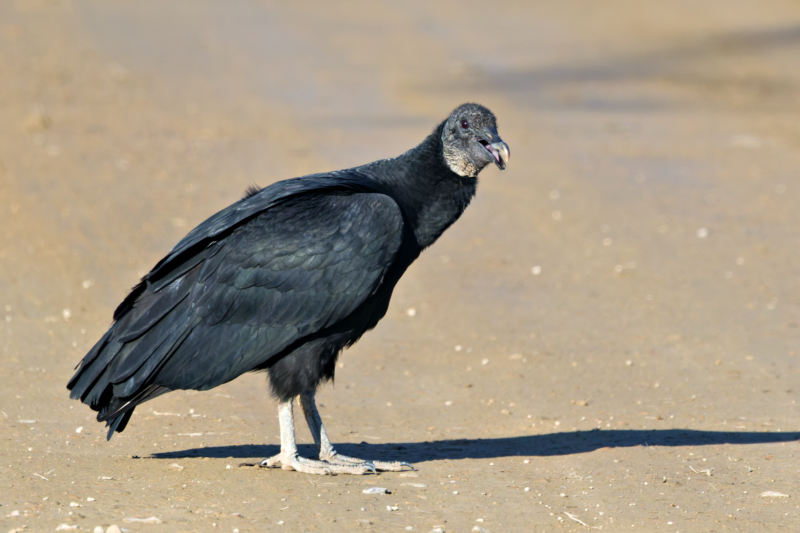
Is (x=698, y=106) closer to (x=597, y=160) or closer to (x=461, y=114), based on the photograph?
(x=597, y=160)

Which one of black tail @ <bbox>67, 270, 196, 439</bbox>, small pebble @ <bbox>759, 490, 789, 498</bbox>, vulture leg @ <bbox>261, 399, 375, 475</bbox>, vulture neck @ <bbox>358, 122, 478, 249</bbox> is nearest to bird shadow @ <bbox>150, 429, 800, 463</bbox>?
vulture leg @ <bbox>261, 399, 375, 475</bbox>

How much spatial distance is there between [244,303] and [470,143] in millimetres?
1467

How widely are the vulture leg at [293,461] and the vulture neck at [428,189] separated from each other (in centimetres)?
111

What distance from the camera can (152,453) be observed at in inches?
219

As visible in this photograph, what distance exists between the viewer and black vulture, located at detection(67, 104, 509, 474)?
16.6 feet

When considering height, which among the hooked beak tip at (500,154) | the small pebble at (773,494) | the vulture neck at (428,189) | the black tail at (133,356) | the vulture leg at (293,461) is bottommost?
the small pebble at (773,494)

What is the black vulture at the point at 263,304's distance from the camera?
5.07m

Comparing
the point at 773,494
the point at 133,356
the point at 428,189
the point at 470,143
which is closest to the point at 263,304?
the point at 133,356

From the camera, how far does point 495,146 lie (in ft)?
18.1

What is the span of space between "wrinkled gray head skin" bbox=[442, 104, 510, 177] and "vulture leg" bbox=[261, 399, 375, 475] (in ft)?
5.01

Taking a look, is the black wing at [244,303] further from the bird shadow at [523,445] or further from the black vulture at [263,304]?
the bird shadow at [523,445]

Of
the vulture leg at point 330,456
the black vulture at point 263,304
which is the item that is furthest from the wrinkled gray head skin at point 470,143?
the vulture leg at point 330,456

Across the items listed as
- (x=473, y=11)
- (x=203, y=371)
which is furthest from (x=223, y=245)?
(x=473, y=11)

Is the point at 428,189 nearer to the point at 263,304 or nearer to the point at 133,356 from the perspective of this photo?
the point at 263,304
